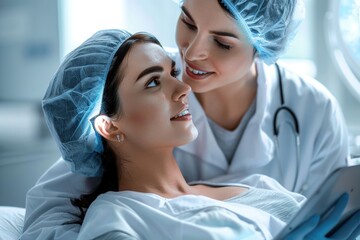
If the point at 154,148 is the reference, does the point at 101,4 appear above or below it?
above

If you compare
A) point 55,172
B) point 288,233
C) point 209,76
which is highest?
point 209,76

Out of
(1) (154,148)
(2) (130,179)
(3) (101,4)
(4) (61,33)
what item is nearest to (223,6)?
(1) (154,148)

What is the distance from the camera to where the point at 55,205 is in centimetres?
172

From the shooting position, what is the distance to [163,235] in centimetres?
144

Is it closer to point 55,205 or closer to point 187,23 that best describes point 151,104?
point 187,23

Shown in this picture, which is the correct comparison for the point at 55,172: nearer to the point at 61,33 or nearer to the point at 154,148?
the point at 154,148

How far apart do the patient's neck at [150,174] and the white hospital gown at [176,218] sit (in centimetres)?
Result: 7

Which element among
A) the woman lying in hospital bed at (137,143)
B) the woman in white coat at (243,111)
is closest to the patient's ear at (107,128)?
the woman lying in hospital bed at (137,143)

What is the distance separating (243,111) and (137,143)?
0.53 metres

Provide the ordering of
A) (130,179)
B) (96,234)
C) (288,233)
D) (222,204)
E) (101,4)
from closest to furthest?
(288,233)
(96,234)
(222,204)
(130,179)
(101,4)

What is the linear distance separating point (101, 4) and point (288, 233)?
205 cm

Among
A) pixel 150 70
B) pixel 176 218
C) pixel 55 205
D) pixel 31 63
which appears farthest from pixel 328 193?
pixel 31 63

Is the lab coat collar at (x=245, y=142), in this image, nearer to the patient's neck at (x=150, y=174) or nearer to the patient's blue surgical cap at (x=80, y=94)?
the patient's neck at (x=150, y=174)

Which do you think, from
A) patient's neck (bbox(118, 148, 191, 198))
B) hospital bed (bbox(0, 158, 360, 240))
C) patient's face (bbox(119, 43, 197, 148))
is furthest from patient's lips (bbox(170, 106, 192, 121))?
hospital bed (bbox(0, 158, 360, 240))
